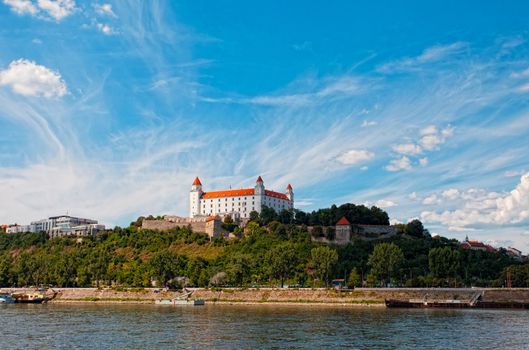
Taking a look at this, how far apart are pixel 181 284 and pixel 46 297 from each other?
24264 mm

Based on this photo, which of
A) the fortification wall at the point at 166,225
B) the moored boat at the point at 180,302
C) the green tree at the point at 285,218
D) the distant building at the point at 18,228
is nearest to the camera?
the moored boat at the point at 180,302

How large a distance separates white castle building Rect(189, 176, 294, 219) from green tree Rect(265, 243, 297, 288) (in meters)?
55.3

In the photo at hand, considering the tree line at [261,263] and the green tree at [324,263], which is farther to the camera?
the tree line at [261,263]

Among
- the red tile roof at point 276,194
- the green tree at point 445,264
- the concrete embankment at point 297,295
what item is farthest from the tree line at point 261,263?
the red tile roof at point 276,194

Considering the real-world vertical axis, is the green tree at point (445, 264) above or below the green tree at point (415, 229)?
below

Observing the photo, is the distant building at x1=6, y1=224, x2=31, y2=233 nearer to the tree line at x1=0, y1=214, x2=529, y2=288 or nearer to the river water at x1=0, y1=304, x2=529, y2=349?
the tree line at x1=0, y1=214, x2=529, y2=288

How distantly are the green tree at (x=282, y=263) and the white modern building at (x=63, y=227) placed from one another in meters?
84.2

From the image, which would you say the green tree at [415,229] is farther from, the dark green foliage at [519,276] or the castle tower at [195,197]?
the castle tower at [195,197]

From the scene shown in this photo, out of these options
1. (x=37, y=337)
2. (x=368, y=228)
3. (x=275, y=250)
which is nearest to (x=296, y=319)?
(x=37, y=337)

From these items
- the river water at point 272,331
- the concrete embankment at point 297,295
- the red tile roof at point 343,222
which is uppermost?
the red tile roof at point 343,222

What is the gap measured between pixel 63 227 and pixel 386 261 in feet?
416

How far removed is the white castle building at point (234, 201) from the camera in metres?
154

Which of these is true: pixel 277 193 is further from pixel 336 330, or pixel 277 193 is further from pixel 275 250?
pixel 336 330

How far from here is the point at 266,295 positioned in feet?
275
